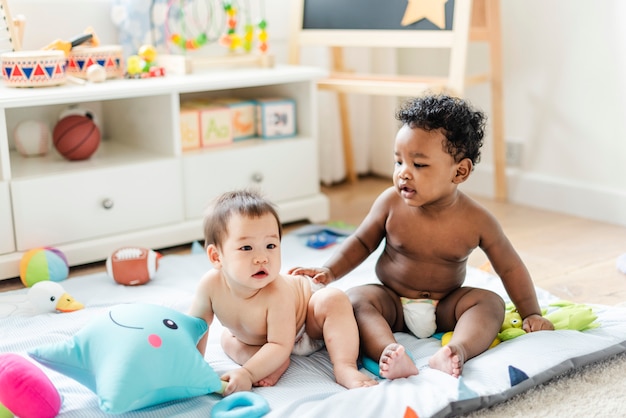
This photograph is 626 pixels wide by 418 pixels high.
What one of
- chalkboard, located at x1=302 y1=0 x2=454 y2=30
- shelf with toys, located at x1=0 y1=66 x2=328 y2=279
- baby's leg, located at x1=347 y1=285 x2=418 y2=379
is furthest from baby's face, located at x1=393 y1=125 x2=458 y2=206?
chalkboard, located at x1=302 y1=0 x2=454 y2=30

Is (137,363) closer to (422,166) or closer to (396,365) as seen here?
(396,365)

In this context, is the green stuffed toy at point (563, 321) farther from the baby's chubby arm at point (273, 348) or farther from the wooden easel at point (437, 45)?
the wooden easel at point (437, 45)

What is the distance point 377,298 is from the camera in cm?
161

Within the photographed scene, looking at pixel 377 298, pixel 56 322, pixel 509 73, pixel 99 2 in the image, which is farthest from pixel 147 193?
pixel 509 73

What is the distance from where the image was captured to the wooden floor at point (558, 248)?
6.61ft

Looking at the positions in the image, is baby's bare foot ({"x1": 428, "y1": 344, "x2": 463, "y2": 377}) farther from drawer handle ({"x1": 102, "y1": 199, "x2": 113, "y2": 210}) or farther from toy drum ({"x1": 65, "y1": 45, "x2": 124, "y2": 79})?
toy drum ({"x1": 65, "y1": 45, "x2": 124, "y2": 79})

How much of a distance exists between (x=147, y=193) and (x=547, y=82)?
1.40 metres

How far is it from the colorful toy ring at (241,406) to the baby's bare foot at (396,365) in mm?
220

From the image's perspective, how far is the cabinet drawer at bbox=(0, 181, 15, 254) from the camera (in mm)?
2062

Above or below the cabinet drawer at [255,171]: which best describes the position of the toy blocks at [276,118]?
above

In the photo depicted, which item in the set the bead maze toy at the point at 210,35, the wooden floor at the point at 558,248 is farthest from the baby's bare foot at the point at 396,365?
the bead maze toy at the point at 210,35

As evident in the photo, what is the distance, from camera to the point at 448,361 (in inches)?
56.0

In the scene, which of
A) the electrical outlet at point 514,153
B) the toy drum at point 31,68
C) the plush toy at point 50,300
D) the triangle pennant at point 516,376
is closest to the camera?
the triangle pennant at point 516,376

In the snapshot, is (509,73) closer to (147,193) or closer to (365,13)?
(365,13)
